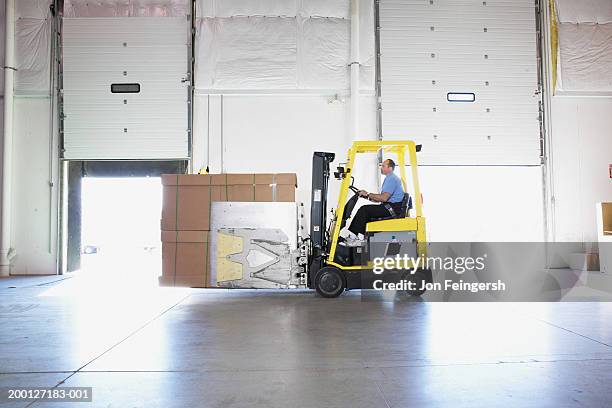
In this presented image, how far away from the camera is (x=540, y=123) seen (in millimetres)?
10555

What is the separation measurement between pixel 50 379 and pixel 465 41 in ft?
33.2

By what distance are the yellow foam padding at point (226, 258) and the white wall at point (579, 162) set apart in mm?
7159

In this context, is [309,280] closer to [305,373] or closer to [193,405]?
[305,373]

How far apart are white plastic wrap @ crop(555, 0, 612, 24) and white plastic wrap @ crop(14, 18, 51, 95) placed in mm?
10928

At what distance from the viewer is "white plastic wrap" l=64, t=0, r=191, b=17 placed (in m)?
10.3

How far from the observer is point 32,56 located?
10211mm

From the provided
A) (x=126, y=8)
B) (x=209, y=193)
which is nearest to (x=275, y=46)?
(x=126, y=8)

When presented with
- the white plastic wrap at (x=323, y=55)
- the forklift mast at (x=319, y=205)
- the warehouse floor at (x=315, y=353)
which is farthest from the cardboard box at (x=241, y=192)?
the white plastic wrap at (x=323, y=55)

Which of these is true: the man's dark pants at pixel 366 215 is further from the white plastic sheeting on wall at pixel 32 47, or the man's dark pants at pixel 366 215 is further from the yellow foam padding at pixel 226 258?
the white plastic sheeting on wall at pixel 32 47

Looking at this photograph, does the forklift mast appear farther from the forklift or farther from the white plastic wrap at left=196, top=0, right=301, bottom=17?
the white plastic wrap at left=196, top=0, right=301, bottom=17

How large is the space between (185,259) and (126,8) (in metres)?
6.18

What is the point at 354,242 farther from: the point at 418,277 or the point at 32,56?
the point at 32,56

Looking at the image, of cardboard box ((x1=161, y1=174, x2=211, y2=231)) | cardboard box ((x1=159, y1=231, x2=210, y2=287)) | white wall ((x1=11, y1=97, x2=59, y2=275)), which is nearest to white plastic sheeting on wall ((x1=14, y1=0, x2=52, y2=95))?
white wall ((x1=11, y1=97, x2=59, y2=275))

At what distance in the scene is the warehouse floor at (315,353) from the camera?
8.84ft
